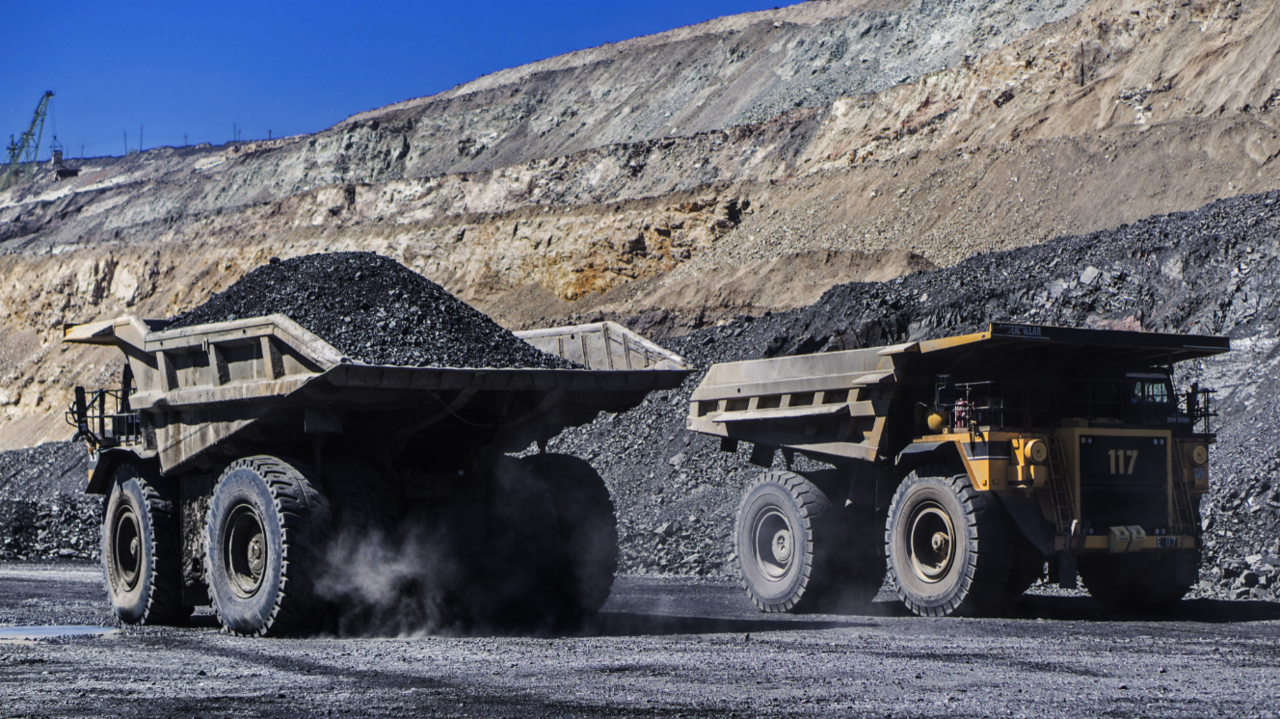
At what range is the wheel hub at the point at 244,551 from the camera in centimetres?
934

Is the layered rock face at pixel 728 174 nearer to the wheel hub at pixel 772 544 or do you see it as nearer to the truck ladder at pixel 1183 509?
the truck ladder at pixel 1183 509

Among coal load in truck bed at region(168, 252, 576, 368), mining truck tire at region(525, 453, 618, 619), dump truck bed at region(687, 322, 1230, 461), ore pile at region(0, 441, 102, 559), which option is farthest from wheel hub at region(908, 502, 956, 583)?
ore pile at region(0, 441, 102, 559)

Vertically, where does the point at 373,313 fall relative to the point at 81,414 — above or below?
above

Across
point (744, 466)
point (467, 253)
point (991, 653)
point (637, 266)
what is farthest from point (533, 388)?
point (467, 253)

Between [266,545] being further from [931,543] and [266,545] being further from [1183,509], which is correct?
[1183,509]

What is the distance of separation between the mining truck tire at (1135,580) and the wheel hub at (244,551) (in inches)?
241

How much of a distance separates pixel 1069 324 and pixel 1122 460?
34.3 ft

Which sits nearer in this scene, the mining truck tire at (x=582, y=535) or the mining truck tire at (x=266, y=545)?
the mining truck tire at (x=266, y=545)

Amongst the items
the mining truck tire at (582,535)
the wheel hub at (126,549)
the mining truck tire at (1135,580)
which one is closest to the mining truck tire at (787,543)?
the mining truck tire at (582,535)

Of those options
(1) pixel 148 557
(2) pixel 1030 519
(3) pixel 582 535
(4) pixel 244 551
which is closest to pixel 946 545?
(2) pixel 1030 519

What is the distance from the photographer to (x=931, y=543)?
1023 cm

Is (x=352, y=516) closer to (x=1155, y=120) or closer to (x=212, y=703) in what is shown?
(x=212, y=703)

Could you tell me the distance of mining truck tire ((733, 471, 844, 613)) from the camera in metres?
11.1

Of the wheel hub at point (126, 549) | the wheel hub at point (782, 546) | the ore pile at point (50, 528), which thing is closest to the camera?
the wheel hub at point (126, 549)
